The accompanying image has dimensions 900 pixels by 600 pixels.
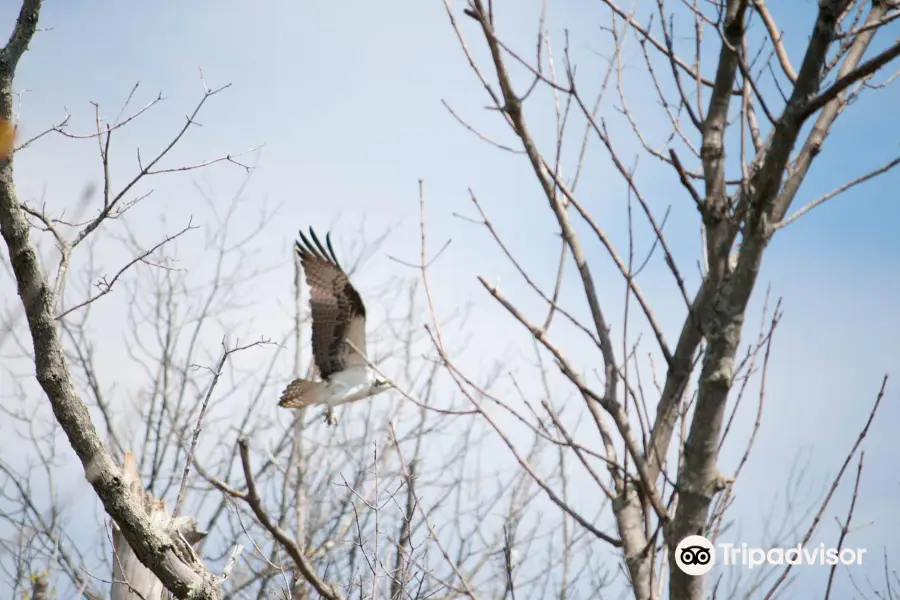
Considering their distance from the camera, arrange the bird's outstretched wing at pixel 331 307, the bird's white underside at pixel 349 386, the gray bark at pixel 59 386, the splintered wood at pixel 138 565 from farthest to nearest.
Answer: the bird's white underside at pixel 349 386, the bird's outstretched wing at pixel 331 307, the splintered wood at pixel 138 565, the gray bark at pixel 59 386

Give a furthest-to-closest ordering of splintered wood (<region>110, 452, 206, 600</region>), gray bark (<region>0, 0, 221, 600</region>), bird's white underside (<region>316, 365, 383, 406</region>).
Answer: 1. bird's white underside (<region>316, 365, 383, 406</region>)
2. splintered wood (<region>110, 452, 206, 600</region>)
3. gray bark (<region>0, 0, 221, 600</region>)

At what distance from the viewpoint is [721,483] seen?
1.97 metres

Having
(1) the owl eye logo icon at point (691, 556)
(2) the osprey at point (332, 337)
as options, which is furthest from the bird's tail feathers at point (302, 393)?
(1) the owl eye logo icon at point (691, 556)

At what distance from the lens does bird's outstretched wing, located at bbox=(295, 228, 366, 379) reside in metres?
6.54

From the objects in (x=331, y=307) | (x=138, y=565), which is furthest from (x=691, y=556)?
(x=331, y=307)

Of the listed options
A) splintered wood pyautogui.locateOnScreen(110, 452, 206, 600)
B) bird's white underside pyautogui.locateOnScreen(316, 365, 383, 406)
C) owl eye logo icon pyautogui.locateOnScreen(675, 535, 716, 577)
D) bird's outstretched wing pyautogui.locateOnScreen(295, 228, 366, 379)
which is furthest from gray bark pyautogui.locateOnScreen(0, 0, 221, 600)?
bird's white underside pyautogui.locateOnScreen(316, 365, 383, 406)

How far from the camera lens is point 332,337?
6922 millimetres

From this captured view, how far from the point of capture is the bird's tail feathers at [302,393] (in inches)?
280

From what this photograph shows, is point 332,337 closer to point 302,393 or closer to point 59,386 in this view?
point 302,393

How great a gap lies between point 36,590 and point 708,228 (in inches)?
227

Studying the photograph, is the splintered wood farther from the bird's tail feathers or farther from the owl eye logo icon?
the bird's tail feathers

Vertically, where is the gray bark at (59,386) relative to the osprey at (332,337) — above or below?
below

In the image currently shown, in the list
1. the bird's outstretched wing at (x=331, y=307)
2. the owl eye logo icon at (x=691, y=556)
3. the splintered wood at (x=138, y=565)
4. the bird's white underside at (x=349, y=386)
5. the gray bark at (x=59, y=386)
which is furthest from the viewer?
the bird's white underside at (x=349, y=386)

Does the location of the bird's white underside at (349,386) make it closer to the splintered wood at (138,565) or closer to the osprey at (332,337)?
the osprey at (332,337)
